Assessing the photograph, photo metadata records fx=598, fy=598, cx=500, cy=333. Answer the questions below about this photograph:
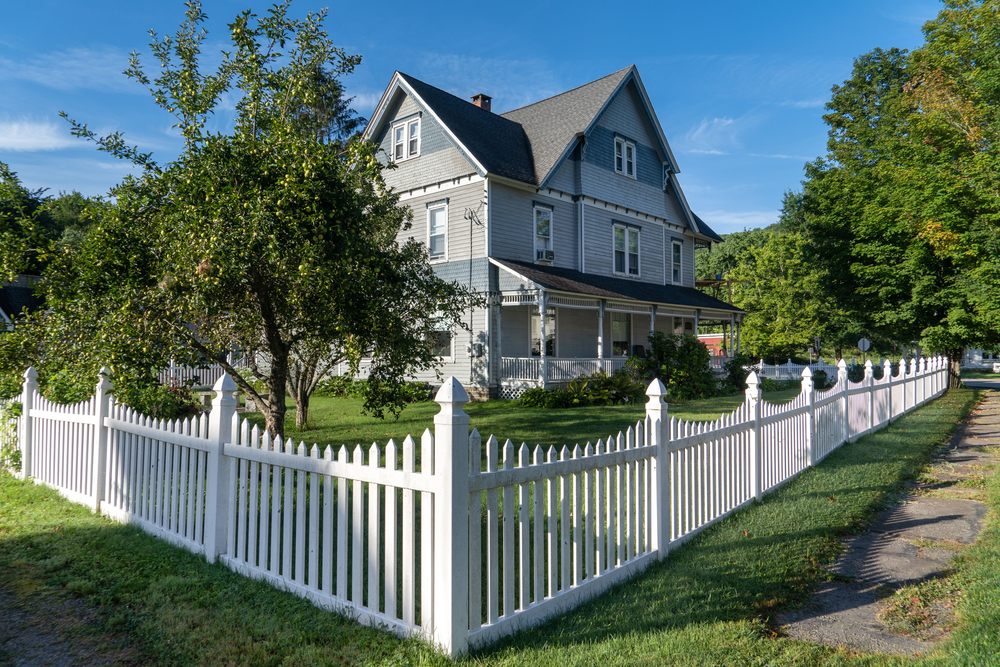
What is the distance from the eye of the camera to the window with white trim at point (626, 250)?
77.7 feet

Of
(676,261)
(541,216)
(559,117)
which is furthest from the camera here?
(676,261)

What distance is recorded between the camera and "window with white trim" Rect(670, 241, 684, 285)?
2689cm

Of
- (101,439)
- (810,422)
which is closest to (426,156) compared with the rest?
(810,422)

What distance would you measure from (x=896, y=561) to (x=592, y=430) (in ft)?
23.5

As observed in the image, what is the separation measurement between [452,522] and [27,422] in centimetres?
768

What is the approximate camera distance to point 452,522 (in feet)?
10.9

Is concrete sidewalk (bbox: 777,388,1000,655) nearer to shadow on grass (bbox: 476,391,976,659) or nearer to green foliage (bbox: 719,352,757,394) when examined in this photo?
shadow on grass (bbox: 476,391,976,659)

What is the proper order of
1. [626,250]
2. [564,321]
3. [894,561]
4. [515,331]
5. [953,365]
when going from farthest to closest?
[953,365], [626,250], [564,321], [515,331], [894,561]

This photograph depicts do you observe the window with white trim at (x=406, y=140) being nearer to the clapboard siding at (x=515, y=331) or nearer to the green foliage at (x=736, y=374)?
the clapboard siding at (x=515, y=331)

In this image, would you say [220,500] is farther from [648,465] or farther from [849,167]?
[849,167]

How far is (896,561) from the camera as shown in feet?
17.0

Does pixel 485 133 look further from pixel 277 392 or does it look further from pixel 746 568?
pixel 746 568

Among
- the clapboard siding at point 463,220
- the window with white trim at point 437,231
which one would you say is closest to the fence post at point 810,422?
the clapboard siding at point 463,220

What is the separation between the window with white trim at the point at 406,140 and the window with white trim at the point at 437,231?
2308 mm
